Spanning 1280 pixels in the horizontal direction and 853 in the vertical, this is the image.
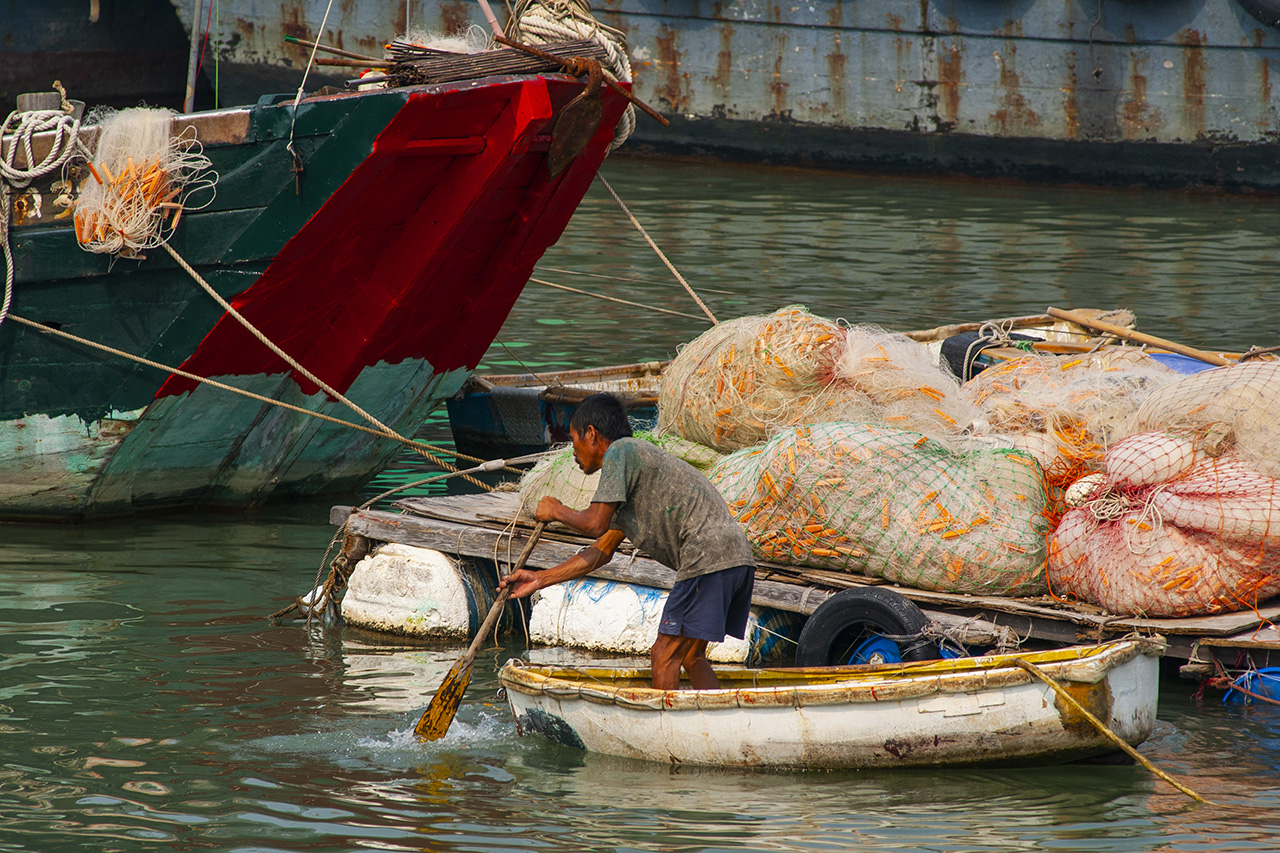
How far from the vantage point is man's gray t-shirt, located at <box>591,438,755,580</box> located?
18.6 ft

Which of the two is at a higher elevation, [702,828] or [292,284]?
[292,284]

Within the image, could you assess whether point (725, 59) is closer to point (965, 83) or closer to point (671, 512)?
point (965, 83)

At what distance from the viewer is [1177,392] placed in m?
6.94

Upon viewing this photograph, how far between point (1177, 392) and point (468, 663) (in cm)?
355

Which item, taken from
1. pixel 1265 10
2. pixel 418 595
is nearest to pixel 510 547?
pixel 418 595

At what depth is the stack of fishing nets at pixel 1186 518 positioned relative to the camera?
6168mm

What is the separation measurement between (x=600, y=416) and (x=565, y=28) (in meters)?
3.38

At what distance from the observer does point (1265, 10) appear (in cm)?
2128

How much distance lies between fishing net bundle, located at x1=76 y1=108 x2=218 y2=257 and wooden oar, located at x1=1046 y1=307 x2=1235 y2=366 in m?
5.54

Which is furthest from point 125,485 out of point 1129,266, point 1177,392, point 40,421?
point 1129,266

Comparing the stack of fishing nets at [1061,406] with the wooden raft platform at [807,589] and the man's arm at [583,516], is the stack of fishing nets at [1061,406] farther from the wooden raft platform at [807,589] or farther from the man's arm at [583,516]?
the man's arm at [583,516]

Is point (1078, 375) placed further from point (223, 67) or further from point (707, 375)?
point (223, 67)

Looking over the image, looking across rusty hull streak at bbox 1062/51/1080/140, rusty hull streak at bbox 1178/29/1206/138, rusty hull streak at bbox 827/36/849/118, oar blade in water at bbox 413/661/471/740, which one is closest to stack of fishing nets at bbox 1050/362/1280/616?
oar blade in water at bbox 413/661/471/740

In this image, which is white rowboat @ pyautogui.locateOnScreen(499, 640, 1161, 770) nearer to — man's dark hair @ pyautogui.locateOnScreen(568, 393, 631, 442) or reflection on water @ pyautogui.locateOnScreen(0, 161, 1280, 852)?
reflection on water @ pyautogui.locateOnScreen(0, 161, 1280, 852)
